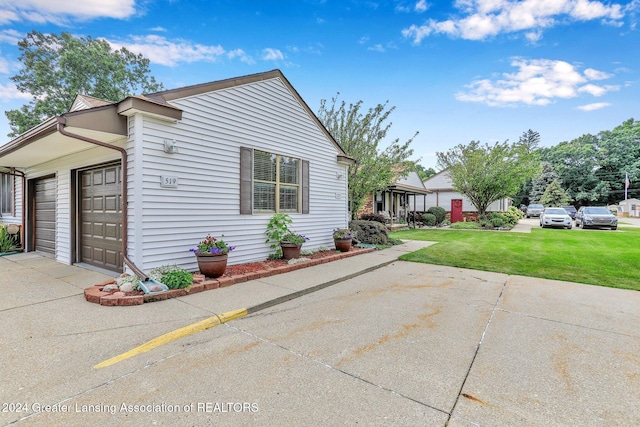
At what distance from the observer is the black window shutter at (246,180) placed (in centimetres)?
614

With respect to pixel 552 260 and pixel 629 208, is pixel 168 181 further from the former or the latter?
pixel 629 208

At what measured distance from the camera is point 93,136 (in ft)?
16.1

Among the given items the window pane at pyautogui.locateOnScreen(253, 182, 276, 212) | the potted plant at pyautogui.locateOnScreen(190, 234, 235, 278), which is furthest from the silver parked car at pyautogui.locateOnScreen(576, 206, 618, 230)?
the potted plant at pyautogui.locateOnScreen(190, 234, 235, 278)

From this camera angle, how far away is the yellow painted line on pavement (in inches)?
102

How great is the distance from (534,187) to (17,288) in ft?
206

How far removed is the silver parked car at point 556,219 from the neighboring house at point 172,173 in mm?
17409

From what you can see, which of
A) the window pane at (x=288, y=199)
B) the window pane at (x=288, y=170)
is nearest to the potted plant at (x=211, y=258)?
the window pane at (x=288, y=199)

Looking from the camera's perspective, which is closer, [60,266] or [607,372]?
[607,372]

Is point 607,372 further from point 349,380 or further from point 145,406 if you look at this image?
point 145,406

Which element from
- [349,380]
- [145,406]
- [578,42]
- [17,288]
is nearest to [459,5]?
[578,42]

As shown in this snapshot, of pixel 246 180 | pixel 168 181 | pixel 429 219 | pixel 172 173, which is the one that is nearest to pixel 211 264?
pixel 168 181

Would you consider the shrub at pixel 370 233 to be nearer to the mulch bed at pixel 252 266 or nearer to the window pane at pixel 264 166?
the mulch bed at pixel 252 266

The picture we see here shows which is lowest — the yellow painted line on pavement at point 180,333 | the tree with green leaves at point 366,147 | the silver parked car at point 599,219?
the yellow painted line on pavement at point 180,333

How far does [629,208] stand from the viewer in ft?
128
